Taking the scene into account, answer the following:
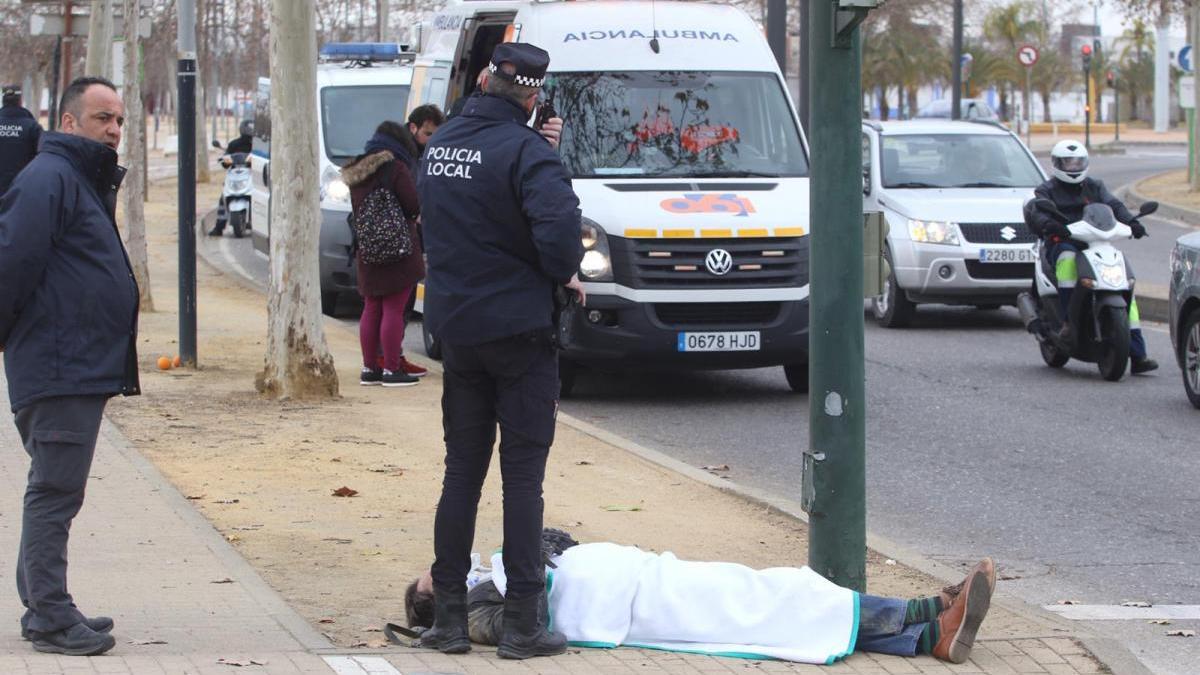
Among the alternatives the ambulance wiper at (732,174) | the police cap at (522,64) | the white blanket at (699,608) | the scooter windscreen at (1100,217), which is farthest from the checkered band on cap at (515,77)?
the scooter windscreen at (1100,217)

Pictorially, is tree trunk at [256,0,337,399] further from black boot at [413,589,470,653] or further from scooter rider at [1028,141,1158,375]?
black boot at [413,589,470,653]

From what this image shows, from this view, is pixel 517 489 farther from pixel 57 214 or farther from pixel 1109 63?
pixel 1109 63

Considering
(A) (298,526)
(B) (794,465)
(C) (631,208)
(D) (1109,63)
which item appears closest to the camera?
(A) (298,526)

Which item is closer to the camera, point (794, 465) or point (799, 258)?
point (794, 465)

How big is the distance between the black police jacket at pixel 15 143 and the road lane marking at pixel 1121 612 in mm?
9492

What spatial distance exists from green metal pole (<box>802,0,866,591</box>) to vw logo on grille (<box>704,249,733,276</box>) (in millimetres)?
5386

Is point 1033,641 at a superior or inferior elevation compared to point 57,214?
inferior

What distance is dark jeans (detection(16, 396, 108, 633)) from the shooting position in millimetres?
5719

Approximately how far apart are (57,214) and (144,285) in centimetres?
1198

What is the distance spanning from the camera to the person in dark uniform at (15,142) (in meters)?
14.2

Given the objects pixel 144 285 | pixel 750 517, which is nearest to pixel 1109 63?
pixel 144 285

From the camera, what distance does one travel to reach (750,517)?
8.46 metres

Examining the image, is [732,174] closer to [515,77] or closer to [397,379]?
[397,379]

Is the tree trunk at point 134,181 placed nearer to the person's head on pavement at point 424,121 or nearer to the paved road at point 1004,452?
the paved road at point 1004,452
